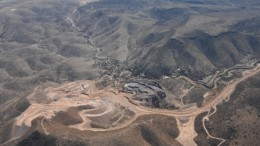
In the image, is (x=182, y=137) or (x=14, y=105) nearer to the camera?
(x=182, y=137)

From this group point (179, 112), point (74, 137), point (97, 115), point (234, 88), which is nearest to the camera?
→ point (74, 137)

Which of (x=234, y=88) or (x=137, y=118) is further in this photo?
(x=234, y=88)

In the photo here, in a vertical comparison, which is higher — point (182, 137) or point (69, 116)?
point (69, 116)

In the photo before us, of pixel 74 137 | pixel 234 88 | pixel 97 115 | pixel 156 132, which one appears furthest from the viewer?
pixel 234 88

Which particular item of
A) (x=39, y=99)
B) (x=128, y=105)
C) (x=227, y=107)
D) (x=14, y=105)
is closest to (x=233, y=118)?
(x=227, y=107)

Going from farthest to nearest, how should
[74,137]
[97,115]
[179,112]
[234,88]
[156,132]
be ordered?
1. [234,88]
2. [179,112]
3. [97,115]
4. [156,132]
5. [74,137]

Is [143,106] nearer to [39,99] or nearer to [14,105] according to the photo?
[39,99]

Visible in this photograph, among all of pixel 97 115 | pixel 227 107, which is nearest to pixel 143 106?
pixel 97 115

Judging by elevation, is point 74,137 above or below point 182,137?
above

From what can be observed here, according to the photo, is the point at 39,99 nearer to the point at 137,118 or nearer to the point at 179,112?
the point at 137,118
